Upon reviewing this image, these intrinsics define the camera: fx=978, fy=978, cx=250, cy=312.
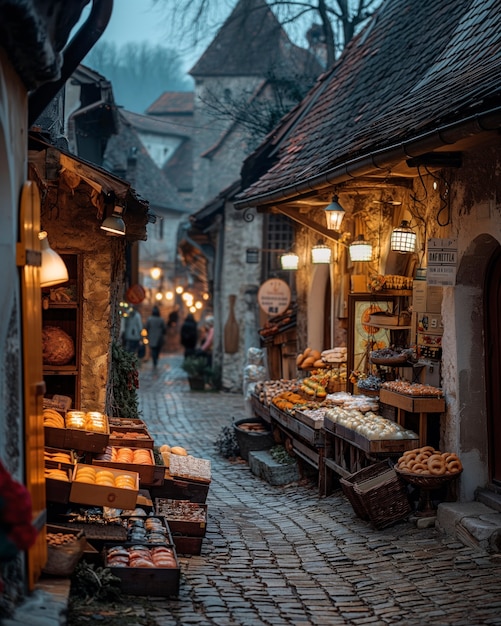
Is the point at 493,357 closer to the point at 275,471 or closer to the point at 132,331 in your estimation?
the point at 275,471


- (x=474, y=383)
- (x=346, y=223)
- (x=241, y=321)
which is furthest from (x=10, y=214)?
(x=241, y=321)

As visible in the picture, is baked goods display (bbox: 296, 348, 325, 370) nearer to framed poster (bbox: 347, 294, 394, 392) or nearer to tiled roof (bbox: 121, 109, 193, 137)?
framed poster (bbox: 347, 294, 394, 392)

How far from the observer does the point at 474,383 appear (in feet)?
30.7

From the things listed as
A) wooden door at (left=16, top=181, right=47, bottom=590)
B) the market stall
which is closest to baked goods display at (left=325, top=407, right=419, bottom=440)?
the market stall

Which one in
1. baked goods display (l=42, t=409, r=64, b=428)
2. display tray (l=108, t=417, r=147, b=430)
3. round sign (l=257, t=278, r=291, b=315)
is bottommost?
display tray (l=108, t=417, r=147, b=430)

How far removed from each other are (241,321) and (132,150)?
16777 mm

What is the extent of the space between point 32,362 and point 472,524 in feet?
13.7

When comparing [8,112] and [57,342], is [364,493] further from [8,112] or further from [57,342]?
[8,112]

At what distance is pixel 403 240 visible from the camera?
10.4 meters

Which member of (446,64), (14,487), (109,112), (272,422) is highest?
(109,112)

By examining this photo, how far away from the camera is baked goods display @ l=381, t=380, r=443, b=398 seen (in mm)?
9477

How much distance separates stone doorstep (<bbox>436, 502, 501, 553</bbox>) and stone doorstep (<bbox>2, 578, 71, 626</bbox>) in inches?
142

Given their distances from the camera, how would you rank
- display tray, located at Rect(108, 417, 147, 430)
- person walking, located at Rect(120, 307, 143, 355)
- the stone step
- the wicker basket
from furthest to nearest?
1. person walking, located at Rect(120, 307, 143, 355)
2. display tray, located at Rect(108, 417, 147, 430)
3. the wicker basket
4. the stone step

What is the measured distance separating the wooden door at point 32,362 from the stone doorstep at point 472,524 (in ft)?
12.2
